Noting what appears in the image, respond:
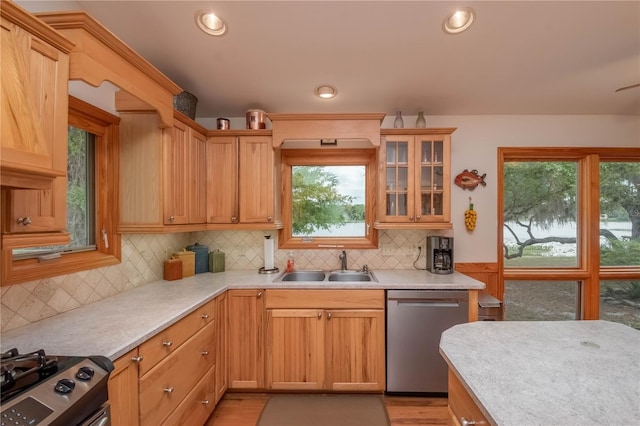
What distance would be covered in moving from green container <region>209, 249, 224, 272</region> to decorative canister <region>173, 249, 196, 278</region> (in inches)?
7.7

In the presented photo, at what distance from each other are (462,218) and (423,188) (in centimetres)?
60

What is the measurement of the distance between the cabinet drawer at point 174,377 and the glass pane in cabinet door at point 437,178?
7.20 feet

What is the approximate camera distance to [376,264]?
284 centimetres

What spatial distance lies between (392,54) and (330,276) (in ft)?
6.43

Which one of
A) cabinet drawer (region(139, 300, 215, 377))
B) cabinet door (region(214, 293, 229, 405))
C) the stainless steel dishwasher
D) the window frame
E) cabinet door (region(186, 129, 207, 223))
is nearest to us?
cabinet drawer (region(139, 300, 215, 377))

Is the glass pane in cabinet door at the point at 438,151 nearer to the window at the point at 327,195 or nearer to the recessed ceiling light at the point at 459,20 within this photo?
the window at the point at 327,195

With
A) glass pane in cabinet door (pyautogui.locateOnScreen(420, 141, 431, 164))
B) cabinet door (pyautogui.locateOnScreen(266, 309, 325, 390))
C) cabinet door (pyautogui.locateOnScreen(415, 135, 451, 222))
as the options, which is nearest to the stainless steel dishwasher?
cabinet door (pyautogui.locateOnScreen(266, 309, 325, 390))

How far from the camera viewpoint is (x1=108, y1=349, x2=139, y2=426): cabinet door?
115 centimetres

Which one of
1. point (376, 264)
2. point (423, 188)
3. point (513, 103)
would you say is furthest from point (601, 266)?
point (376, 264)

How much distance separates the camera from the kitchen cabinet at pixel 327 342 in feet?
7.32

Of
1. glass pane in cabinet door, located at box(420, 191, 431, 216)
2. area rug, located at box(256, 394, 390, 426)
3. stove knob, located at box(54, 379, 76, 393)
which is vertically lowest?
area rug, located at box(256, 394, 390, 426)

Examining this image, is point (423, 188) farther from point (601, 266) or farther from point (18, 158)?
point (18, 158)

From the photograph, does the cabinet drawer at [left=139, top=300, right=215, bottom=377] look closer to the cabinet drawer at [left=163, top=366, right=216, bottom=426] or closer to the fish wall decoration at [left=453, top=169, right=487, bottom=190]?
the cabinet drawer at [left=163, top=366, right=216, bottom=426]

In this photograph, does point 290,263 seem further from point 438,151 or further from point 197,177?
point 438,151
